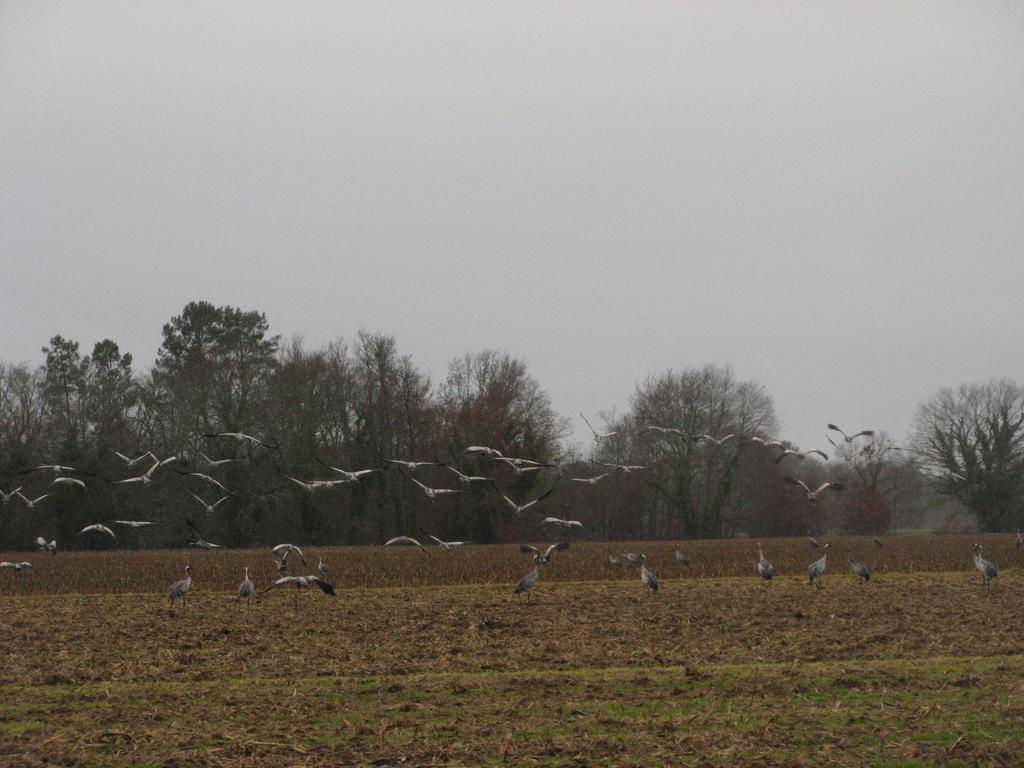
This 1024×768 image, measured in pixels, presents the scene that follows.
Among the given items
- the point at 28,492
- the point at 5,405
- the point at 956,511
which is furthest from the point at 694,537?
the point at 5,405

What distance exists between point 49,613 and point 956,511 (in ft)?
232

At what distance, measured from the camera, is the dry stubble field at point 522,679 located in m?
10.1

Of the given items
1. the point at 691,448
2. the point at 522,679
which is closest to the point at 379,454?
the point at 691,448

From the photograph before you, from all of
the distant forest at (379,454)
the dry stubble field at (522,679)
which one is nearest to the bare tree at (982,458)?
the distant forest at (379,454)

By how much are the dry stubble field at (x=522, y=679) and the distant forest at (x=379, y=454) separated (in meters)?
34.9

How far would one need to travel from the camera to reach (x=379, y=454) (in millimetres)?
69000

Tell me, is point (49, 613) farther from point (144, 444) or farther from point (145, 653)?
point (144, 444)

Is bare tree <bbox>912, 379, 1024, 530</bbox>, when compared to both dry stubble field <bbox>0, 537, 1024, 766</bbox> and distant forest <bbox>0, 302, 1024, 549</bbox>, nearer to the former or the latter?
distant forest <bbox>0, 302, 1024, 549</bbox>

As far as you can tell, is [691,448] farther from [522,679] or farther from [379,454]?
[522,679]

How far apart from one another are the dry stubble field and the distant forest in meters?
34.9

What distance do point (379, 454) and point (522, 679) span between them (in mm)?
56519

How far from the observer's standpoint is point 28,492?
56344 mm

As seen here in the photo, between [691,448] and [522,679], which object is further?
[691,448]

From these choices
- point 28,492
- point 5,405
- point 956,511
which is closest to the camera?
point 28,492
